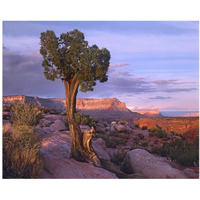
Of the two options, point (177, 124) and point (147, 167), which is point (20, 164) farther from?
point (177, 124)

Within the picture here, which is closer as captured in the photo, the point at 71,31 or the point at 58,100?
the point at 71,31

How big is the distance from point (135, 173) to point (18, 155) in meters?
4.74

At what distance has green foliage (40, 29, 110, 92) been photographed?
26.8ft

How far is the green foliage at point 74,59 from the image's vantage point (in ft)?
26.8

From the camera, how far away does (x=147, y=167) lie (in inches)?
354

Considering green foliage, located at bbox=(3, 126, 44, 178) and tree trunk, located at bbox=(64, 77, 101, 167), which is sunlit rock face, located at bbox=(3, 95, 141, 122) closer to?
tree trunk, located at bbox=(64, 77, 101, 167)

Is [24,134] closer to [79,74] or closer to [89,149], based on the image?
[89,149]

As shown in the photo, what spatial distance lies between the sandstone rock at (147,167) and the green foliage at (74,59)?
3787 mm

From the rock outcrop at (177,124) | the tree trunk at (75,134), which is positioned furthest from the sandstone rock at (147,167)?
the rock outcrop at (177,124)

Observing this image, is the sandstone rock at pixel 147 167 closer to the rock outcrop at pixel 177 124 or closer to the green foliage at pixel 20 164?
the green foliage at pixel 20 164

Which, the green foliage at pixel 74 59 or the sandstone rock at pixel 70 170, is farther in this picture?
the green foliage at pixel 74 59

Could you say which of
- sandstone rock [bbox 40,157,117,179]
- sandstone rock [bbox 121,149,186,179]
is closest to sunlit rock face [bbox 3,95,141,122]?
sandstone rock [bbox 121,149,186,179]
